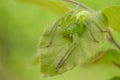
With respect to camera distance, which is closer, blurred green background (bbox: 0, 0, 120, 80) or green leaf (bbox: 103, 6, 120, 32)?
green leaf (bbox: 103, 6, 120, 32)

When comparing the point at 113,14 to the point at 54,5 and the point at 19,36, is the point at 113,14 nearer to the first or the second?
the point at 54,5

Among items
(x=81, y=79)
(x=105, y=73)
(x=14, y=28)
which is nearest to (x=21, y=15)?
(x=14, y=28)

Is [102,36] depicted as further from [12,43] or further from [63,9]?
[12,43]

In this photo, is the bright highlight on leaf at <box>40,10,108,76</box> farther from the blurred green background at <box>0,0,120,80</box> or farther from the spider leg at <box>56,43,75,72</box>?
the blurred green background at <box>0,0,120,80</box>

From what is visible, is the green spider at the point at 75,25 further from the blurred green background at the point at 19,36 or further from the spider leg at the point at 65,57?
the blurred green background at the point at 19,36

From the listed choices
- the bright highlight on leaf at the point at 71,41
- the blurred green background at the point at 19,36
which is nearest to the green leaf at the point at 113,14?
the bright highlight on leaf at the point at 71,41

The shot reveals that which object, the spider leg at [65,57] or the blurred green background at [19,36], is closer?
the spider leg at [65,57]

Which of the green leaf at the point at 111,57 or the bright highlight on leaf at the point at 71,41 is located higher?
the bright highlight on leaf at the point at 71,41

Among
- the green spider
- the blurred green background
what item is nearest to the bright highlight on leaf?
the green spider

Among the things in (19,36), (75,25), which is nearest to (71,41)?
(75,25)
